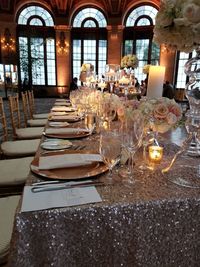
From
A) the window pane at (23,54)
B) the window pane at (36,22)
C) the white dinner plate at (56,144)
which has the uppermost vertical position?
the window pane at (36,22)

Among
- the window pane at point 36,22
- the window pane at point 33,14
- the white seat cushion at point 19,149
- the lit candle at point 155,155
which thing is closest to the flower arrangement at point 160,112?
the lit candle at point 155,155

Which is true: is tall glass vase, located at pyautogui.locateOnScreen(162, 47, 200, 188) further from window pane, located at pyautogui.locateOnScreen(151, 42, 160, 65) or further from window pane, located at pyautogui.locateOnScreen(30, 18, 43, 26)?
window pane, located at pyautogui.locateOnScreen(30, 18, 43, 26)

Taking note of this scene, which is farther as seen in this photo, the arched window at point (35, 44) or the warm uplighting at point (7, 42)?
the arched window at point (35, 44)

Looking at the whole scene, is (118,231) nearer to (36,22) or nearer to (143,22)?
(143,22)

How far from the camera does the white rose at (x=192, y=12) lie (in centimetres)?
112

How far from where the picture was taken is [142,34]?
13242 millimetres

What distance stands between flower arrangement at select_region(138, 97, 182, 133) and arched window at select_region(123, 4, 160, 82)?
40.1 ft

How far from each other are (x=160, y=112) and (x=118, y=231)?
0.70 m

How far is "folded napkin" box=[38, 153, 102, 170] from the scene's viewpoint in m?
1.23

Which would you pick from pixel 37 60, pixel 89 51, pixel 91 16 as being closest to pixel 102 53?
pixel 89 51

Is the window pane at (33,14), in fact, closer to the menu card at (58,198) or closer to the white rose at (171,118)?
the white rose at (171,118)

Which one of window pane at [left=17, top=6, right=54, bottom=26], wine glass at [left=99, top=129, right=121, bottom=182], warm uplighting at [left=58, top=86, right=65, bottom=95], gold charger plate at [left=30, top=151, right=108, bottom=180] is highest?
window pane at [left=17, top=6, right=54, bottom=26]

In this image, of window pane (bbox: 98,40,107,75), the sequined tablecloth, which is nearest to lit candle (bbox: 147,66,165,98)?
the sequined tablecloth

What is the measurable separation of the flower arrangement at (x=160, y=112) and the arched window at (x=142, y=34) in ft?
40.1
